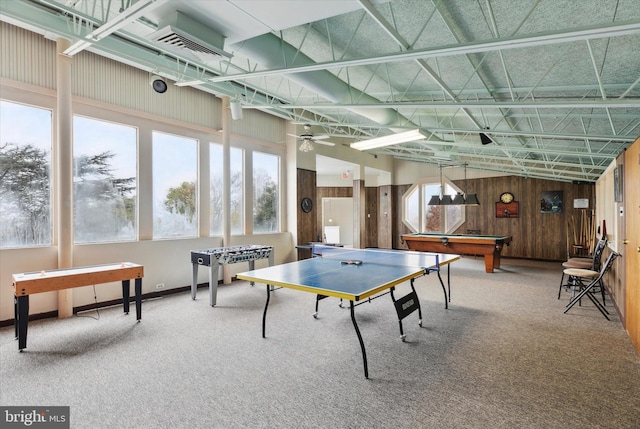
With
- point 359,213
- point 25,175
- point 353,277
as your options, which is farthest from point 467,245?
point 25,175

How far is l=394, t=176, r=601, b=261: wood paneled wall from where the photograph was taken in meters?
9.75

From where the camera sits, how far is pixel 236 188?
734 centimetres

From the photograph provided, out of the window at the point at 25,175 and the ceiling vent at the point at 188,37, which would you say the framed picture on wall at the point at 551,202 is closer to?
the ceiling vent at the point at 188,37

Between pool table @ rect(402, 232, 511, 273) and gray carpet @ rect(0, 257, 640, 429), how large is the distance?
9.72 feet

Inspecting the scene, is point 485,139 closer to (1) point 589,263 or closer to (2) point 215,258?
(1) point 589,263

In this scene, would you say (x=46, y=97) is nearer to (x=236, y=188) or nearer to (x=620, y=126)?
(x=236, y=188)

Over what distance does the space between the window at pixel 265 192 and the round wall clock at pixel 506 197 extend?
755 cm

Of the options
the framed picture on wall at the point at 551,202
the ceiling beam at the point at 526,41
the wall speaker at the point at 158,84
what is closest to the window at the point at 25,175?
the wall speaker at the point at 158,84

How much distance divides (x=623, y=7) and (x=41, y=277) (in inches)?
249

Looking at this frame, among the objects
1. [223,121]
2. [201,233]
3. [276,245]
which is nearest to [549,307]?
[276,245]

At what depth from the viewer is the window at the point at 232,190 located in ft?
22.5

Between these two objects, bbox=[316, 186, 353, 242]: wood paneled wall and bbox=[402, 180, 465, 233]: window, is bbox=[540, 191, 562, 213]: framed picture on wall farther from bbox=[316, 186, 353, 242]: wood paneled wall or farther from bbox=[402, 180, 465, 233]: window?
bbox=[316, 186, 353, 242]: wood paneled wall

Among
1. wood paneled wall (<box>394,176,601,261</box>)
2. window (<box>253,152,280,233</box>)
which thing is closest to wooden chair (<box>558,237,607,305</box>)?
wood paneled wall (<box>394,176,601,261</box>)

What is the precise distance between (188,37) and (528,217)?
36.0 feet
